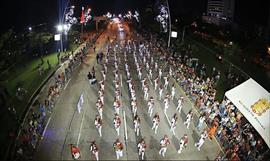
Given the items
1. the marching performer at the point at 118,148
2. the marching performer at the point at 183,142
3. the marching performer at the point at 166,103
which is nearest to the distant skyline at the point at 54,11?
the marching performer at the point at 166,103

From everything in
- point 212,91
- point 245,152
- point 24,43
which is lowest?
point 245,152

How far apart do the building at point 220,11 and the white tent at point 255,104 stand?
6591 centimetres

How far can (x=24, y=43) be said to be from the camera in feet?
144

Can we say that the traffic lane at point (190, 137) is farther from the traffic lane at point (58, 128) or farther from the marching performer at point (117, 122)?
the traffic lane at point (58, 128)

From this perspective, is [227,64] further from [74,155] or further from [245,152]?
[74,155]

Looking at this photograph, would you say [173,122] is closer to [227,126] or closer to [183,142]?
[183,142]

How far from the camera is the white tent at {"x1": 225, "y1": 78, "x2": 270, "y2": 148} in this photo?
20444 millimetres

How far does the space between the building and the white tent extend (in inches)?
2595

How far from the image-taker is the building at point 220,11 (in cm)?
9269

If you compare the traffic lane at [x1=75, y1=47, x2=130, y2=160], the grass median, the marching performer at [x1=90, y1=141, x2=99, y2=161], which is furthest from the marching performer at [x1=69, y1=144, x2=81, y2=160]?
the grass median

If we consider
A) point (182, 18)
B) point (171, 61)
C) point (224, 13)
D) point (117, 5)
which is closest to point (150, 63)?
point (171, 61)

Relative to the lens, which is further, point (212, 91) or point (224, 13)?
point (224, 13)

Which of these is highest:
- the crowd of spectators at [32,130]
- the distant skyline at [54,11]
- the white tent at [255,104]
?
the distant skyline at [54,11]

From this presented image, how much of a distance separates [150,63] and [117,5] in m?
116
